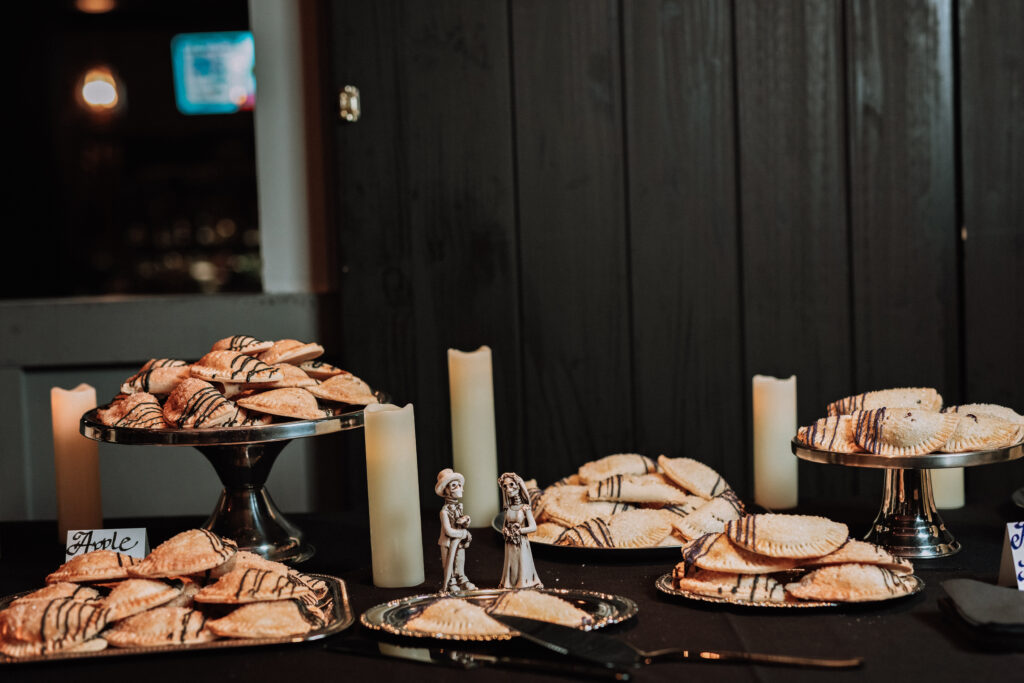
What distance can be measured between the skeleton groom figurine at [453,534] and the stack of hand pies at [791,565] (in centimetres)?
20

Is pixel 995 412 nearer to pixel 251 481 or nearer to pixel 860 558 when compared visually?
pixel 860 558

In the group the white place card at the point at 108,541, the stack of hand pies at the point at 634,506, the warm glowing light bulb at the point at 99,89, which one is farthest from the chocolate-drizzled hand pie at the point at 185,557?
the warm glowing light bulb at the point at 99,89

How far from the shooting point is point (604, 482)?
3.47ft

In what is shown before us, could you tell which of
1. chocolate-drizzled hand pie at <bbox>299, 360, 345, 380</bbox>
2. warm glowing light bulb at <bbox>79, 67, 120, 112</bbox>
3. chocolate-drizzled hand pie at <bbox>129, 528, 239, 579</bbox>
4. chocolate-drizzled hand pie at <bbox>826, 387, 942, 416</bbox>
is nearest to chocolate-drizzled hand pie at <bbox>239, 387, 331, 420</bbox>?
chocolate-drizzled hand pie at <bbox>299, 360, 345, 380</bbox>

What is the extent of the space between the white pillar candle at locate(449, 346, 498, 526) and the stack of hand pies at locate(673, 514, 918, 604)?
0.39 metres

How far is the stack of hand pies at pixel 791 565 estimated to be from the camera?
32.1 inches

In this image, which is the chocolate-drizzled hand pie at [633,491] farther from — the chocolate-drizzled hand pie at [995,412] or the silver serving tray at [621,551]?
the chocolate-drizzled hand pie at [995,412]

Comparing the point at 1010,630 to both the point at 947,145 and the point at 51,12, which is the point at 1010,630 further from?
the point at 51,12

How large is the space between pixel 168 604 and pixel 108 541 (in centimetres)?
26

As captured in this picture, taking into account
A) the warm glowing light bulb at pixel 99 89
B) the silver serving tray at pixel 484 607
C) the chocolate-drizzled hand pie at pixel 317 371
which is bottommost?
the silver serving tray at pixel 484 607

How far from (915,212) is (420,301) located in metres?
0.94

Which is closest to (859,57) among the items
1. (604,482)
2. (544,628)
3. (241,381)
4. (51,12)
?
(604,482)

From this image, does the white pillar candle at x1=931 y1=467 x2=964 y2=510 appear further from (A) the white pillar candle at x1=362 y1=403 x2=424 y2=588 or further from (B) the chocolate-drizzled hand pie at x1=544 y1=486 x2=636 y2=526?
(A) the white pillar candle at x1=362 y1=403 x2=424 y2=588

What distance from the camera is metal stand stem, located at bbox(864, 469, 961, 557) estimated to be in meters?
1.00
